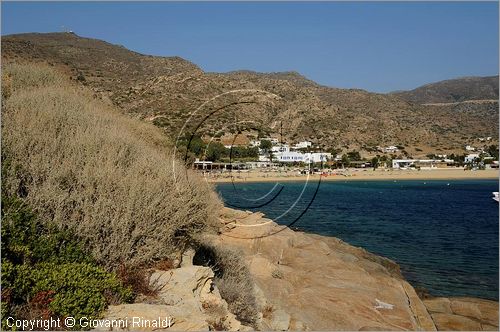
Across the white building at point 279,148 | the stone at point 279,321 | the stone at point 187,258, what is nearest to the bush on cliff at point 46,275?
the stone at point 187,258

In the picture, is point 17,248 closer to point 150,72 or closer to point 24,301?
point 24,301

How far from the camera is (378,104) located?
12594cm

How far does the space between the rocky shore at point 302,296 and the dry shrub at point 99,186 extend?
2.20 feet

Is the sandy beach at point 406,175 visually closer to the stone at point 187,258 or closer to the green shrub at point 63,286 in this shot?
the stone at point 187,258

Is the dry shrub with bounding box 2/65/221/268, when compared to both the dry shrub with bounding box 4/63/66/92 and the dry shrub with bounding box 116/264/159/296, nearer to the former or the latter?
the dry shrub with bounding box 116/264/159/296

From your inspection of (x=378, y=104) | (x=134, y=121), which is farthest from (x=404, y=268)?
(x=378, y=104)

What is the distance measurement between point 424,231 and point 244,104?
1647cm

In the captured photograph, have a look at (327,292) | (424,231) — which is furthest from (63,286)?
(424,231)

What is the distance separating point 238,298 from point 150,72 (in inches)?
3122

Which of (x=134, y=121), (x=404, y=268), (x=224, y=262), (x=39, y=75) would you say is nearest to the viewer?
(x=224, y=262)

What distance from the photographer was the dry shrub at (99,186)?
655 cm

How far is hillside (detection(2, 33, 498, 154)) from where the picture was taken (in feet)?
136

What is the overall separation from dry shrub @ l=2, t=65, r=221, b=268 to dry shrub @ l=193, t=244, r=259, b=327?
38.3 inches

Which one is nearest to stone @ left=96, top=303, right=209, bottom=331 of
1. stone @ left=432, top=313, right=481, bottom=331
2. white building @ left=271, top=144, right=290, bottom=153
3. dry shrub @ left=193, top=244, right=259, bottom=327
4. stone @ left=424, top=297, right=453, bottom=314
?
dry shrub @ left=193, top=244, right=259, bottom=327
